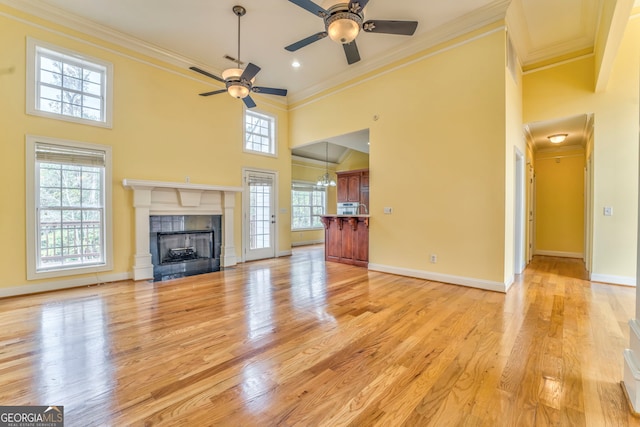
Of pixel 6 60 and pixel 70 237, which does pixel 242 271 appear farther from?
pixel 6 60

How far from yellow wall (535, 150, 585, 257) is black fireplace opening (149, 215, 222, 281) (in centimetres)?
791

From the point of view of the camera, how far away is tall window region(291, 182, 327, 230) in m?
9.25

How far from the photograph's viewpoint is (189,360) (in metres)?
2.13

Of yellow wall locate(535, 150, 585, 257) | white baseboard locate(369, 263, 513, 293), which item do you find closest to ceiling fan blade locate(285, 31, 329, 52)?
white baseboard locate(369, 263, 513, 293)

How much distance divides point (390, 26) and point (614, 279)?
503 centimetres

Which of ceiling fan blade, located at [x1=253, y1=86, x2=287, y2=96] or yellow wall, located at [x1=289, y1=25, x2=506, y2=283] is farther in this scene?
ceiling fan blade, located at [x1=253, y1=86, x2=287, y2=96]

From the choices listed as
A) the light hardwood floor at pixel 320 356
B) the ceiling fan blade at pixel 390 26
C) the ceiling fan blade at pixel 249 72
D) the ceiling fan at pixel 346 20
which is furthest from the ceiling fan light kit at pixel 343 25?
the light hardwood floor at pixel 320 356

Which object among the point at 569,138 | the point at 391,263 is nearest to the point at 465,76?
the point at 391,263

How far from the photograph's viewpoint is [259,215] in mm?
6566

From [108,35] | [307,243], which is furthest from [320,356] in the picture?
[307,243]

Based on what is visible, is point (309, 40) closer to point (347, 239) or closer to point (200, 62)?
point (200, 62)

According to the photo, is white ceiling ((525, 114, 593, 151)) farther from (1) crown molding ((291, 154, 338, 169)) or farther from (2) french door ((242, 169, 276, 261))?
(1) crown molding ((291, 154, 338, 169))

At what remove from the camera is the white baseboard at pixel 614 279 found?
163 inches

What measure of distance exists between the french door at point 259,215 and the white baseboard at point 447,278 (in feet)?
8.94
